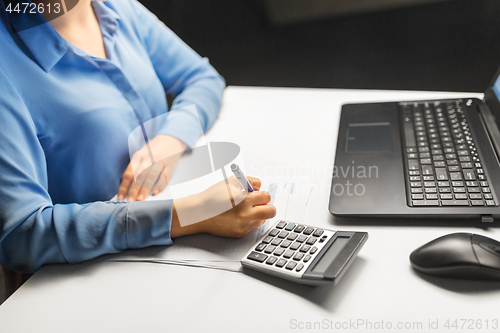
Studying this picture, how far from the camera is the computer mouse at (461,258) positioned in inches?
15.2

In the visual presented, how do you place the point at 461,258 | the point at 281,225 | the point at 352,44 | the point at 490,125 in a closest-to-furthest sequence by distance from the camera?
1. the point at 461,258
2. the point at 281,225
3. the point at 490,125
4. the point at 352,44

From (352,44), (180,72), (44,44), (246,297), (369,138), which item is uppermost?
(352,44)

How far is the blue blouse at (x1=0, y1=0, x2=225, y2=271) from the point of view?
481 millimetres

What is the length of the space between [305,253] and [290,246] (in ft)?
0.07

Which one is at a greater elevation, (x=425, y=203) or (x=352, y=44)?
(x=352, y=44)

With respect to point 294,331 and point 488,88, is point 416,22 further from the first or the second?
point 294,331

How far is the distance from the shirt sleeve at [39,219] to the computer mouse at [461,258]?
31cm

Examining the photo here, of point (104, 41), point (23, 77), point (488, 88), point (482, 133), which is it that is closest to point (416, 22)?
point (488, 88)

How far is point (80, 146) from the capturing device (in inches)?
22.8

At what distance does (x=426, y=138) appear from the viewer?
2.05 ft

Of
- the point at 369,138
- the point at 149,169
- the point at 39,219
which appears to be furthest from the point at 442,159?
the point at 39,219

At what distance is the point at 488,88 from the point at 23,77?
771 millimetres

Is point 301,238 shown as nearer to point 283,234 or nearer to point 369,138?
point 283,234

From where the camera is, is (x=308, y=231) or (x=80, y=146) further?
Answer: (x=80, y=146)
